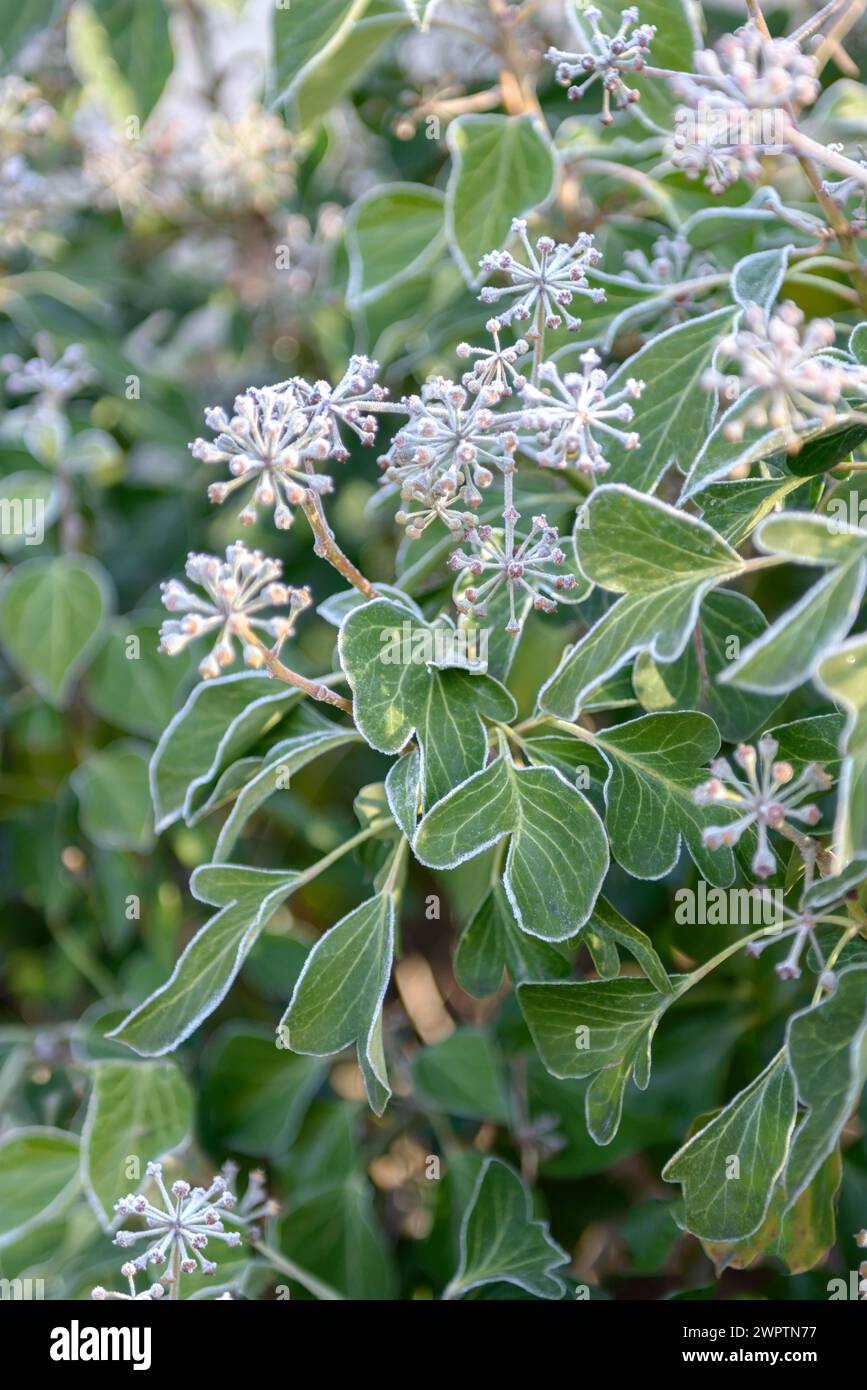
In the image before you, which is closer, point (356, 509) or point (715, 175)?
point (715, 175)

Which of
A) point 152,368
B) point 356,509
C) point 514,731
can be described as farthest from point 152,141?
point 514,731

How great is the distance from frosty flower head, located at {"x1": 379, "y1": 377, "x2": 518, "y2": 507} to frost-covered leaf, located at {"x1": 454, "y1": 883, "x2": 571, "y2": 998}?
21 centimetres

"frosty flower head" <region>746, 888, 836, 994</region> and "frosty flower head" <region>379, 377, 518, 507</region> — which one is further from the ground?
"frosty flower head" <region>379, 377, 518, 507</region>

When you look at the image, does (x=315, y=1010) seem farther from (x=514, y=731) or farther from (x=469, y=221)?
(x=469, y=221)

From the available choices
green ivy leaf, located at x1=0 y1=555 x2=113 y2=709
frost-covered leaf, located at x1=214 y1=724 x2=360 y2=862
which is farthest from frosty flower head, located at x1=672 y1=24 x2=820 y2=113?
green ivy leaf, located at x1=0 y1=555 x2=113 y2=709

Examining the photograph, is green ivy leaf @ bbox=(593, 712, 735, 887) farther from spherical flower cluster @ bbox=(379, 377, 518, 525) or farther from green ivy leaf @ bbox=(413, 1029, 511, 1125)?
green ivy leaf @ bbox=(413, 1029, 511, 1125)

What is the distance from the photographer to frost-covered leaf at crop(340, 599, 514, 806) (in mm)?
532

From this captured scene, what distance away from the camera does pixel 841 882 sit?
48 cm

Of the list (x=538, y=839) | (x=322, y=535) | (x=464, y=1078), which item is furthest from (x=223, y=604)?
(x=464, y=1078)

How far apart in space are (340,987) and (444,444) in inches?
9.0

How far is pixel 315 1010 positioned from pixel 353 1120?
417mm

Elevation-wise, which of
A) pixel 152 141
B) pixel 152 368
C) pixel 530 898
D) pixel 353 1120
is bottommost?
pixel 353 1120

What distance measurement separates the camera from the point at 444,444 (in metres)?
0.52

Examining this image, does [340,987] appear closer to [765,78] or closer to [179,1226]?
[179,1226]
